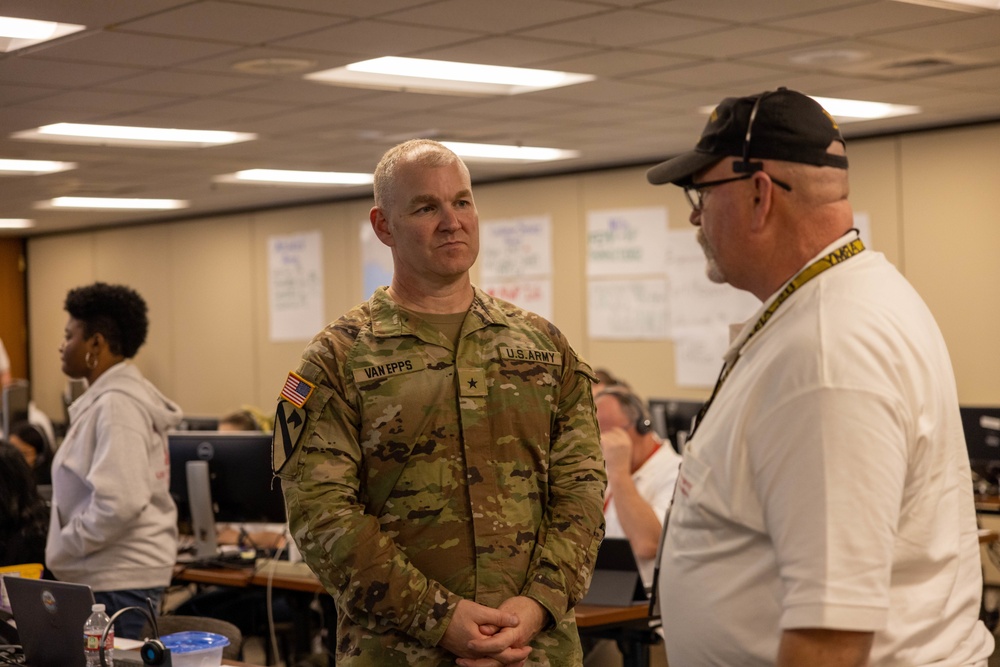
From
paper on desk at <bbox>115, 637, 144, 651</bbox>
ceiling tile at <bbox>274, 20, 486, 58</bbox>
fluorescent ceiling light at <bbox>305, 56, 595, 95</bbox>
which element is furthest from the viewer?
fluorescent ceiling light at <bbox>305, 56, 595, 95</bbox>

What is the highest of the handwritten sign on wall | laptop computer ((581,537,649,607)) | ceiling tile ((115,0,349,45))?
ceiling tile ((115,0,349,45))

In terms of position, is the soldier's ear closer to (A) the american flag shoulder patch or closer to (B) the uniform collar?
(B) the uniform collar

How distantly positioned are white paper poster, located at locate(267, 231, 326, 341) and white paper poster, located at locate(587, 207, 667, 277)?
9.96ft

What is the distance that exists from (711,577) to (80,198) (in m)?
9.77

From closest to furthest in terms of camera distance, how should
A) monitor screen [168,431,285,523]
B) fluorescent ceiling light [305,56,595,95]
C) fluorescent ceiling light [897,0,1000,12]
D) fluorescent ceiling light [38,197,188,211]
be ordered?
→ fluorescent ceiling light [897,0,1000,12] < monitor screen [168,431,285,523] < fluorescent ceiling light [305,56,595,95] < fluorescent ceiling light [38,197,188,211]

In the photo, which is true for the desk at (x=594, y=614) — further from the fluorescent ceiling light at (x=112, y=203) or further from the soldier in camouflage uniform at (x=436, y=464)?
the fluorescent ceiling light at (x=112, y=203)

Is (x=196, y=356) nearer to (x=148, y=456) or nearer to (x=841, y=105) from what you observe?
(x=841, y=105)

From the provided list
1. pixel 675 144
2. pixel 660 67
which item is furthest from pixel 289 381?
pixel 675 144

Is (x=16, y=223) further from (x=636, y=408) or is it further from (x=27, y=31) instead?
(x=636, y=408)

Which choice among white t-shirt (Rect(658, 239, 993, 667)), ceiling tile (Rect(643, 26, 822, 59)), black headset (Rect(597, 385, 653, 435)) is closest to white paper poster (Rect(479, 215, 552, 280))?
ceiling tile (Rect(643, 26, 822, 59))

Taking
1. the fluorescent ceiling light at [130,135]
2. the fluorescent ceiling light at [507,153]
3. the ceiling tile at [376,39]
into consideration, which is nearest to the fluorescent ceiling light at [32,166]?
the fluorescent ceiling light at [130,135]

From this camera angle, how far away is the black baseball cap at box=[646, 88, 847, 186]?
157cm

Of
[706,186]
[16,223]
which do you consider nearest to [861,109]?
[706,186]

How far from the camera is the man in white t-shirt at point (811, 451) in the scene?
1.42m
